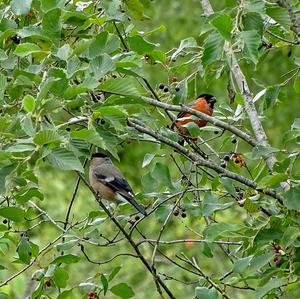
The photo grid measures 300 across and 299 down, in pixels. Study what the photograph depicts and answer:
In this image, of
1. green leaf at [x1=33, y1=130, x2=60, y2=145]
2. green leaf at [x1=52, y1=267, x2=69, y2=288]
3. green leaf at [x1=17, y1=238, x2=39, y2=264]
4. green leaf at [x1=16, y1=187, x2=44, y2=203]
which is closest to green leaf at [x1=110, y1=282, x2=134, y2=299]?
green leaf at [x1=52, y1=267, x2=69, y2=288]

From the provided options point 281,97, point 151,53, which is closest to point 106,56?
point 151,53

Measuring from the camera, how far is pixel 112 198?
5004 mm

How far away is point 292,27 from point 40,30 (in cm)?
78

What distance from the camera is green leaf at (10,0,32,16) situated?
284 cm

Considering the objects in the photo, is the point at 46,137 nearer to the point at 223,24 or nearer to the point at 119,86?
the point at 119,86

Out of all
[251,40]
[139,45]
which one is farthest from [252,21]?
[139,45]

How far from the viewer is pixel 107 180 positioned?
5.44m

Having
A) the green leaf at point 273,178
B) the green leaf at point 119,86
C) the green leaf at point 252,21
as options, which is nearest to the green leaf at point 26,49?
the green leaf at point 119,86

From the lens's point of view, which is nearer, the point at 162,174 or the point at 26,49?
the point at 26,49

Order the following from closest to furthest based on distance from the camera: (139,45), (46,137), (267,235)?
(46,137) → (267,235) → (139,45)

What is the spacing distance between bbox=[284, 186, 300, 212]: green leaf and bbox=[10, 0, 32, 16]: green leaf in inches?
35.8

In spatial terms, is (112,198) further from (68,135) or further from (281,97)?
(68,135)

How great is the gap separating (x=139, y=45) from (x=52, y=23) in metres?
0.33

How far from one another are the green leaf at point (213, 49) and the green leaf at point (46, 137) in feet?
1.92
